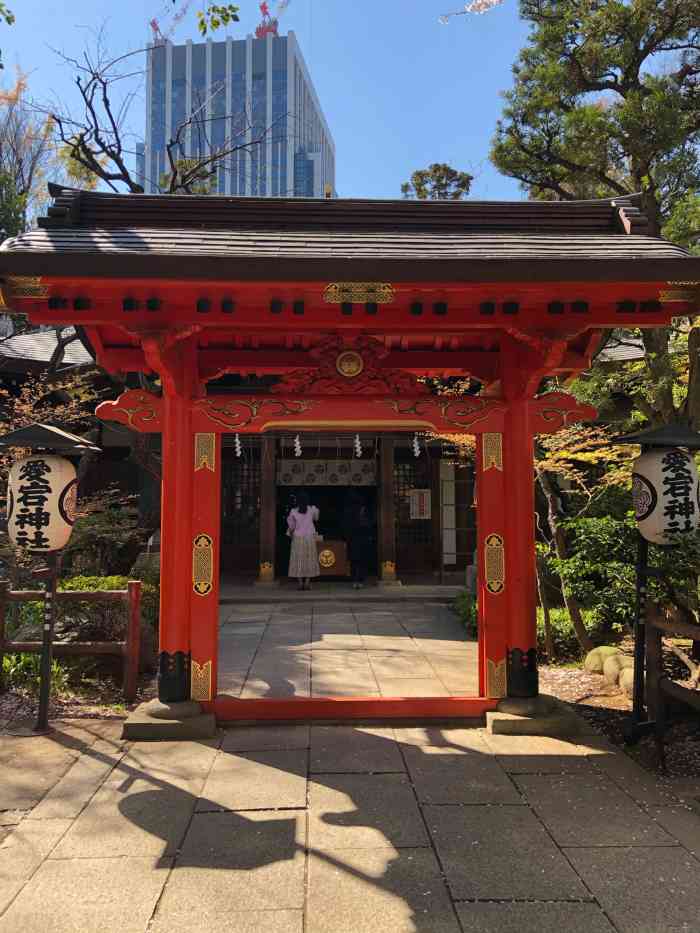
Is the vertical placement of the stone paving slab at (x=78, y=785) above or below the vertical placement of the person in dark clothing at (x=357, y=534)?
below

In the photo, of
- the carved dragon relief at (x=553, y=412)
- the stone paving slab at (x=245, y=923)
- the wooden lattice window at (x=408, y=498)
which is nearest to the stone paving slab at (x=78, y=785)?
the stone paving slab at (x=245, y=923)

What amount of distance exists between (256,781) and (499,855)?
1.59m

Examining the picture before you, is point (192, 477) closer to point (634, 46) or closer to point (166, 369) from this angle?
point (166, 369)

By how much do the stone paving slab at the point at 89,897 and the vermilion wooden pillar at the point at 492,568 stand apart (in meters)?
2.89

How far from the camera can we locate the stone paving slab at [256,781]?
3672 mm

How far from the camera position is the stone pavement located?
106 inches

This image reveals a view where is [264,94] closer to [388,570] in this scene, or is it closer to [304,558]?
[304,558]

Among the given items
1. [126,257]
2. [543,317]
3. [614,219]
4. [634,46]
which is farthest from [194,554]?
[634,46]

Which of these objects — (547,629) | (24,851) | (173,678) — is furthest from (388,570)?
(24,851)

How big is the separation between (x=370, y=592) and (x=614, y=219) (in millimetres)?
8172

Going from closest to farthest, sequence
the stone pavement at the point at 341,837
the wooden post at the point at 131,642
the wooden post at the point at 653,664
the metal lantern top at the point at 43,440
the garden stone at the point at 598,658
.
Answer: the stone pavement at the point at 341,837, the wooden post at the point at 653,664, the metal lantern top at the point at 43,440, the wooden post at the point at 131,642, the garden stone at the point at 598,658

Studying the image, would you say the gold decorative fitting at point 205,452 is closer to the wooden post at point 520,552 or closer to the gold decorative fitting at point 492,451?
the gold decorative fitting at point 492,451

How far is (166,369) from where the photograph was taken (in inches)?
187

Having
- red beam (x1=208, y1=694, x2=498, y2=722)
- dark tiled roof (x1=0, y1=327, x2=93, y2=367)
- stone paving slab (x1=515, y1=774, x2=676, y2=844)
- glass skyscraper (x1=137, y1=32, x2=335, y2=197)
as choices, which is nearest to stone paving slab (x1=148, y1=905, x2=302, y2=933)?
stone paving slab (x1=515, y1=774, x2=676, y2=844)
